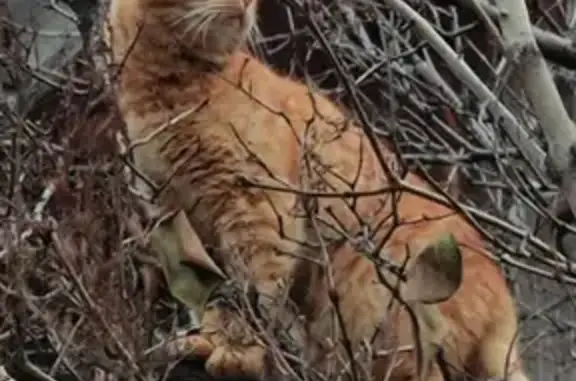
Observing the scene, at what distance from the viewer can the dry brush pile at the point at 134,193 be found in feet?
8.04

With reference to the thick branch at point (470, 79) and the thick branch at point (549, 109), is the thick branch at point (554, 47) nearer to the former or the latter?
the thick branch at point (470, 79)

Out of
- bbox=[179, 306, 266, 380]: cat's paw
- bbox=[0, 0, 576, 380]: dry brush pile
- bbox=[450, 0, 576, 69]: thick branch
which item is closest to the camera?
bbox=[0, 0, 576, 380]: dry brush pile

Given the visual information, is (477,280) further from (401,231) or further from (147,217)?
(147,217)

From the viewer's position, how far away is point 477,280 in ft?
13.3

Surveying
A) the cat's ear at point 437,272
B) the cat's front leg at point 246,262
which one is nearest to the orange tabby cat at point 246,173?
the cat's front leg at point 246,262

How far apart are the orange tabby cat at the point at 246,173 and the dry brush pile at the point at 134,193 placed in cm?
12

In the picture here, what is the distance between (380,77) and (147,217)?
4.67 feet

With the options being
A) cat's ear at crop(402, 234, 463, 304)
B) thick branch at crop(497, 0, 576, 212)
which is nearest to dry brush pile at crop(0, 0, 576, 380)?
thick branch at crop(497, 0, 576, 212)

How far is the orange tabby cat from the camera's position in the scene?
3900 millimetres

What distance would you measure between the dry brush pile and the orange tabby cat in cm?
12

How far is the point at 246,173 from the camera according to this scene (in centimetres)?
411

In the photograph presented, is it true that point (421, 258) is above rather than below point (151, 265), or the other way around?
above

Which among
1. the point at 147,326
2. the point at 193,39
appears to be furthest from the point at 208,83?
the point at 147,326

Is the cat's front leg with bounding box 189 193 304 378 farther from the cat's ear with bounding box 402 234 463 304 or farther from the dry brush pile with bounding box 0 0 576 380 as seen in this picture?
the cat's ear with bounding box 402 234 463 304
